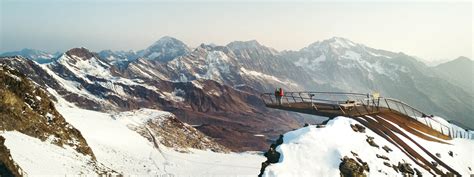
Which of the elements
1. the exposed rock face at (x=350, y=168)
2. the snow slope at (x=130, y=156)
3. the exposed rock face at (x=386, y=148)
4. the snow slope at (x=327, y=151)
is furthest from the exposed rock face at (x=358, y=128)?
the snow slope at (x=130, y=156)

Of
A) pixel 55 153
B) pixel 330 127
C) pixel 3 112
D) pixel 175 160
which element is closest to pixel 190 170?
pixel 175 160

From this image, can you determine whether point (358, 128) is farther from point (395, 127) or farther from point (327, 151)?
point (395, 127)

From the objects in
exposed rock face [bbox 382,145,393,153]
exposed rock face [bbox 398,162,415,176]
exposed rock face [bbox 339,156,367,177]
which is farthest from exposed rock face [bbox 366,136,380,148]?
exposed rock face [bbox 339,156,367,177]

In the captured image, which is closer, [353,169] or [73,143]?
[353,169]

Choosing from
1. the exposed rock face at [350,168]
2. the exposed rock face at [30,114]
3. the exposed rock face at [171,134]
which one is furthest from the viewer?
the exposed rock face at [171,134]

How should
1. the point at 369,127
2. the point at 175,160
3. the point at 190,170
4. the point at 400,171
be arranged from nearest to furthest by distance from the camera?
the point at 400,171
the point at 369,127
the point at 190,170
the point at 175,160

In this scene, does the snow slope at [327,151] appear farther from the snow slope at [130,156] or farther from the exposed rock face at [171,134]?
the exposed rock face at [171,134]

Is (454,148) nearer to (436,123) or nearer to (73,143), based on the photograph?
(436,123)
